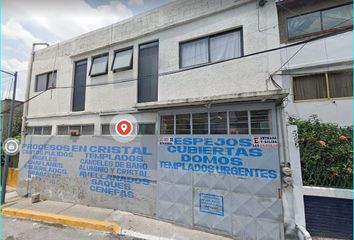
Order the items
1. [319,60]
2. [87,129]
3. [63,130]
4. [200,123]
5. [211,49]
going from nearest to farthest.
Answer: [200,123]
[319,60]
[211,49]
[87,129]
[63,130]

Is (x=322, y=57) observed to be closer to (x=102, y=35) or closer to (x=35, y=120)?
(x=102, y=35)

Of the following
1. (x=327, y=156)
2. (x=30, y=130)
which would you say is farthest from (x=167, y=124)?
(x=30, y=130)

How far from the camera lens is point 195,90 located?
21.4 ft

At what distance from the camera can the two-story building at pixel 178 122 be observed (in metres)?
5.19

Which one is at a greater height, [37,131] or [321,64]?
[321,64]

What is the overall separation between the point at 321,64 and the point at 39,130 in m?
12.9

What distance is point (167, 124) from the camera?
6523mm

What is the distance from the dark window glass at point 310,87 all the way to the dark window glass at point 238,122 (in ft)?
9.02

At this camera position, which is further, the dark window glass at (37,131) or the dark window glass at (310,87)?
the dark window glass at (37,131)

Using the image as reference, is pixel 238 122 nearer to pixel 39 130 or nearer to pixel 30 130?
pixel 39 130

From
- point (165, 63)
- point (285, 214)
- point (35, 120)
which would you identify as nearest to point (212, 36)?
point (165, 63)

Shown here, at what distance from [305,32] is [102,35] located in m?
8.45

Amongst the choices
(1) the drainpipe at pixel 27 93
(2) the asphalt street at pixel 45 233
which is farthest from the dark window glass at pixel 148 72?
(1) the drainpipe at pixel 27 93

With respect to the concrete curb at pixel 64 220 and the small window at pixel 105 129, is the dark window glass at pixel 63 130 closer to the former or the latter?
the small window at pixel 105 129
